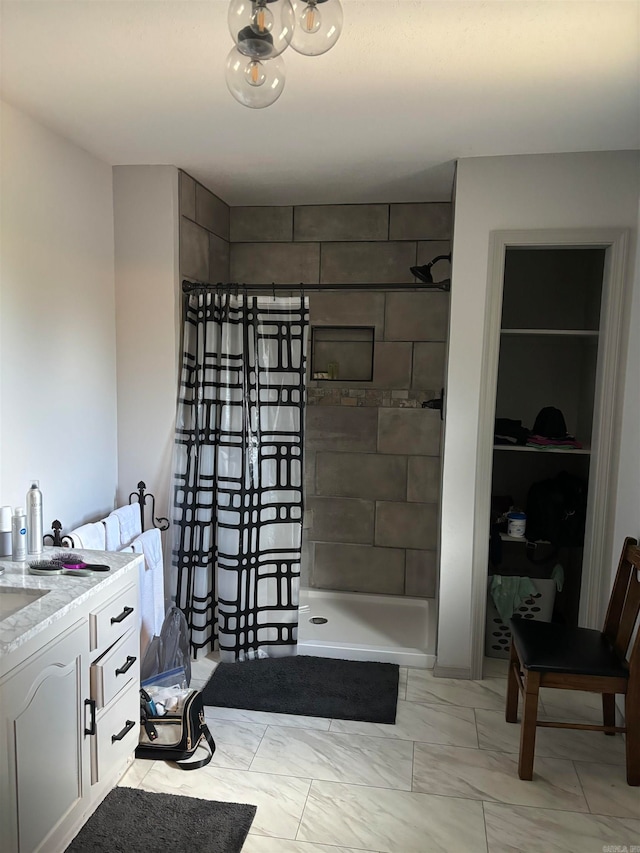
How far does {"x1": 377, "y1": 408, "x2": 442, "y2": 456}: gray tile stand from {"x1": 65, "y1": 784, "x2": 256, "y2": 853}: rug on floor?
214 centimetres

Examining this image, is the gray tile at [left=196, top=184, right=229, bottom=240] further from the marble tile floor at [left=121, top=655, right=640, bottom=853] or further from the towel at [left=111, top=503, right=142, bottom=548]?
the marble tile floor at [left=121, top=655, right=640, bottom=853]

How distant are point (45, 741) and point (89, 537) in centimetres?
89

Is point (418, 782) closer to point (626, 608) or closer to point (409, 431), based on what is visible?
point (626, 608)

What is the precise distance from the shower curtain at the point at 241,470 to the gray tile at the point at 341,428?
75 cm

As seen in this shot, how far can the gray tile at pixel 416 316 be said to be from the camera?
11.9ft

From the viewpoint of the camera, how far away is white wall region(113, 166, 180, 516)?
2.96m

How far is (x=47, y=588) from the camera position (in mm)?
1927

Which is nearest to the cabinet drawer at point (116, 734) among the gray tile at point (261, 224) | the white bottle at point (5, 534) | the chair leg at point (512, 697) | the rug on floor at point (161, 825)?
the rug on floor at point (161, 825)

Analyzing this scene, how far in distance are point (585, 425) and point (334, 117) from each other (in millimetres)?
1976

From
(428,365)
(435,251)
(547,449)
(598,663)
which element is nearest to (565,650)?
(598,663)

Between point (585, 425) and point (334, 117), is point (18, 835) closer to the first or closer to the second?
point (334, 117)

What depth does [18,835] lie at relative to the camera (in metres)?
1.59

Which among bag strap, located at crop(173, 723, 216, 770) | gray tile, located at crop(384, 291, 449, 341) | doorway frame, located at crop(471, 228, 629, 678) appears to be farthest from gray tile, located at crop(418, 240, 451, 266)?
bag strap, located at crop(173, 723, 216, 770)

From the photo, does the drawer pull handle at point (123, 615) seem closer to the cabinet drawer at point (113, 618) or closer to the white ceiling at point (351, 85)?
the cabinet drawer at point (113, 618)
